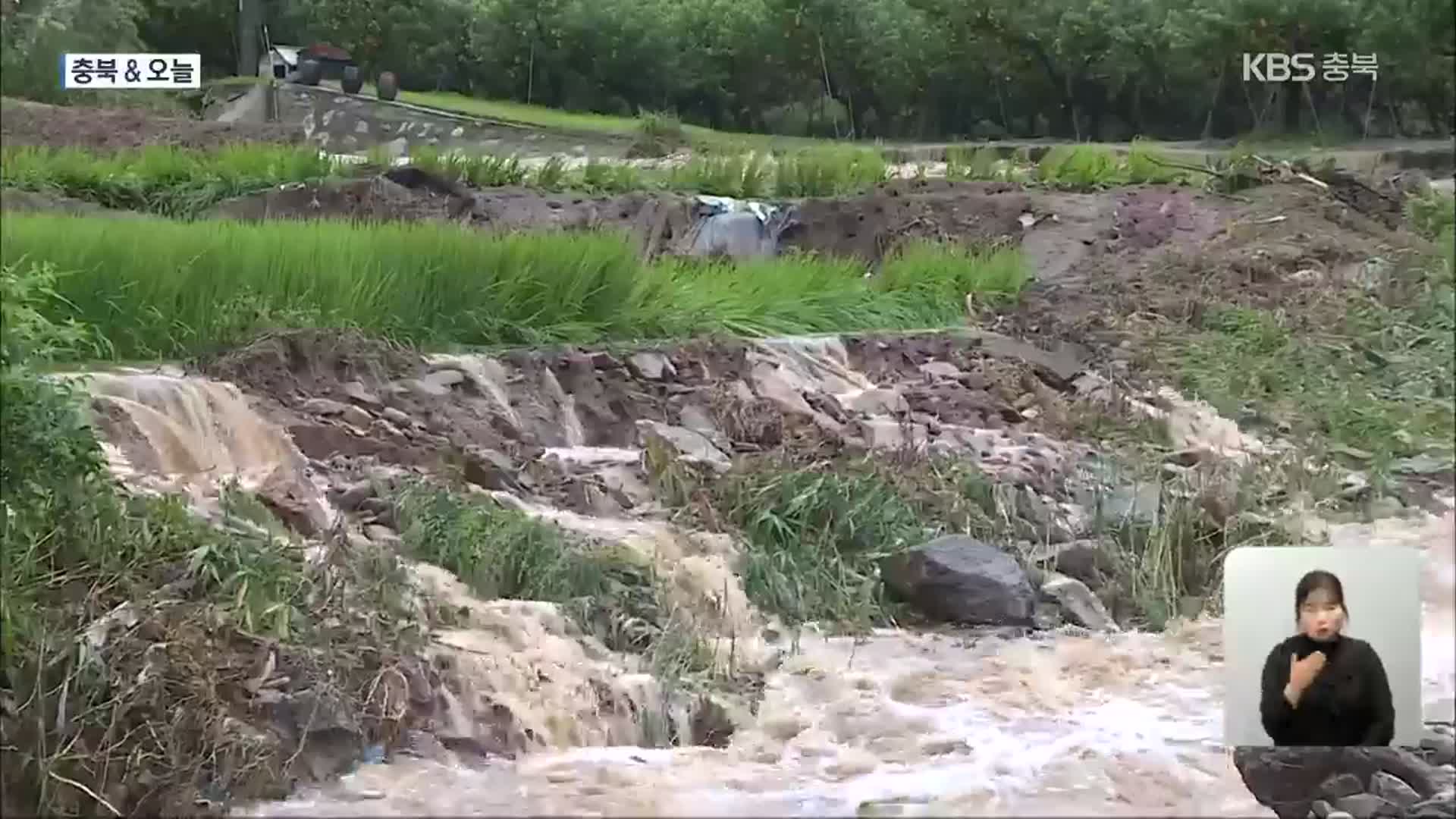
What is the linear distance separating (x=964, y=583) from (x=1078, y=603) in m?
0.32

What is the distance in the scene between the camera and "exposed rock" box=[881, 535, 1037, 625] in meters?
3.99

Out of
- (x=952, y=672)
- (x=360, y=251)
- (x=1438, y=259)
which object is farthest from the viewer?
(x=360, y=251)

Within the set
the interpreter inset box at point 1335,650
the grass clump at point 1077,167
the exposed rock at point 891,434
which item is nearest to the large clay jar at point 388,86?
the grass clump at point 1077,167

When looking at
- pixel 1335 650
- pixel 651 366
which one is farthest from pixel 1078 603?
pixel 651 366

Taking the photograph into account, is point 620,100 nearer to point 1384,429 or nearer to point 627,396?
point 627,396

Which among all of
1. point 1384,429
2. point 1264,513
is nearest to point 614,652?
point 1264,513

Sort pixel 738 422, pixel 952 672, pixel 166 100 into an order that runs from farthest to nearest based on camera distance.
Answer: pixel 738 422 < pixel 952 672 < pixel 166 100

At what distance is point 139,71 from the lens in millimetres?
3350

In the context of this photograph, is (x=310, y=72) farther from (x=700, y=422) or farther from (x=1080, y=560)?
(x=1080, y=560)

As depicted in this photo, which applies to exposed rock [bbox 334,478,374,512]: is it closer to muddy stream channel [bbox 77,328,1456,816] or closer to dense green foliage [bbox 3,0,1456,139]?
muddy stream channel [bbox 77,328,1456,816]

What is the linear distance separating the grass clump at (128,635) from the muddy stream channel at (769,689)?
6.2 inches

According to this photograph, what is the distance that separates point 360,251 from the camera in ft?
13.0

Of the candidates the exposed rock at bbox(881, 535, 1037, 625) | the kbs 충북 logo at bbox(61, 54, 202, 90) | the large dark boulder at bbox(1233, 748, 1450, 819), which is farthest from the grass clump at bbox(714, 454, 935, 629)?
the kbs 충북 logo at bbox(61, 54, 202, 90)

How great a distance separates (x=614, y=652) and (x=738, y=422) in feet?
4.08
